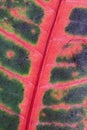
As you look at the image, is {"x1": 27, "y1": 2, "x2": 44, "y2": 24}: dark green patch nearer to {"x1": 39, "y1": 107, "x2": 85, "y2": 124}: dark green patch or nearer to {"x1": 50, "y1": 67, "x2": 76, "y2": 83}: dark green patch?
{"x1": 50, "y1": 67, "x2": 76, "y2": 83}: dark green patch

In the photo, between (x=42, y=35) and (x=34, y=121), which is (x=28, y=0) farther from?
(x=34, y=121)

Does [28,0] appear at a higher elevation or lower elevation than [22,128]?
higher

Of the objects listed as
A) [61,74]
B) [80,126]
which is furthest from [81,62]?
[80,126]

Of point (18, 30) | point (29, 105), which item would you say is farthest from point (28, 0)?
point (29, 105)

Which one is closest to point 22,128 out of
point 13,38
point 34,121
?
point 34,121

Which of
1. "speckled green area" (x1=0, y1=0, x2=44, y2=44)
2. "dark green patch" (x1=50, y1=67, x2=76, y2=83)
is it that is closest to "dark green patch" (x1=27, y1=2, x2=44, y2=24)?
"speckled green area" (x1=0, y1=0, x2=44, y2=44)

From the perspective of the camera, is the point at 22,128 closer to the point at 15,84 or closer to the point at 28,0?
the point at 15,84
